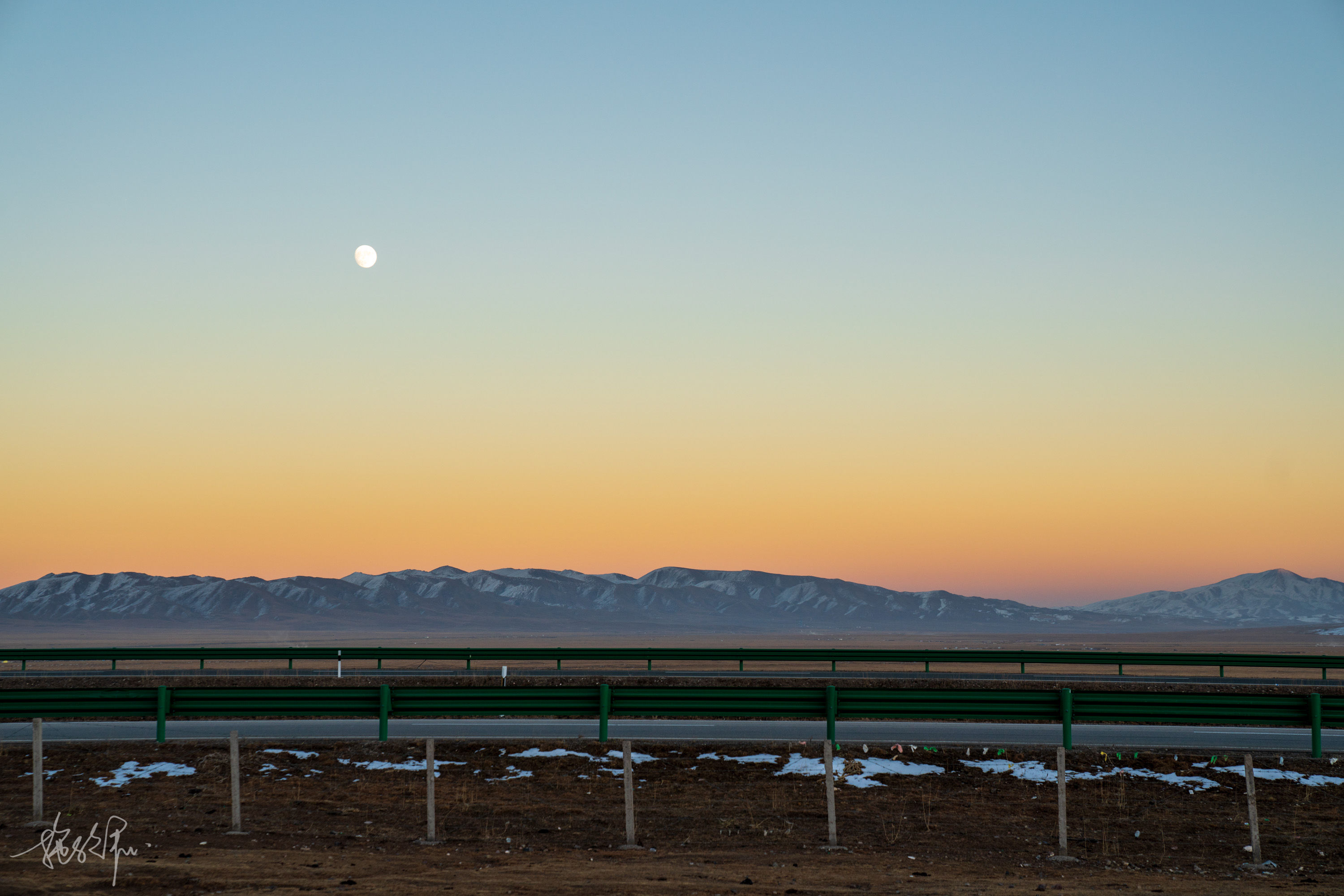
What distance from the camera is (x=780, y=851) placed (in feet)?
50.6

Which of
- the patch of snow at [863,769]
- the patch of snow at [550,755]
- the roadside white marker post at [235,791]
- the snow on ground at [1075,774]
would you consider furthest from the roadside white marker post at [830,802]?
the roadside white marker post at [235,791]

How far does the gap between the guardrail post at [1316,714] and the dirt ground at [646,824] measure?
1.79ft

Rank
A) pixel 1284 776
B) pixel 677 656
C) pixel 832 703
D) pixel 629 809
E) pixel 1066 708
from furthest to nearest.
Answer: pixel 677 656
pixel 832 703
pixel 1284 776
pixel 1066 708
pixel 629 809

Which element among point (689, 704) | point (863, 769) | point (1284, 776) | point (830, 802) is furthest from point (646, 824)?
point (1284, 776)

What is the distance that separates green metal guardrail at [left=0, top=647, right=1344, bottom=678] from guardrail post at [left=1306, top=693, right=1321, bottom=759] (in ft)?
47.4

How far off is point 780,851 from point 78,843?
9501 mm

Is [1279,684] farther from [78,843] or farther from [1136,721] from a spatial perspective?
[78,843]

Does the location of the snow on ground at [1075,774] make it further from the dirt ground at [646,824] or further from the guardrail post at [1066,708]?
the guardrail post at [1066,708]

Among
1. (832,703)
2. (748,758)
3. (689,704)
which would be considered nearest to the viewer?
(832,703)

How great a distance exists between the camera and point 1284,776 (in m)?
19.9

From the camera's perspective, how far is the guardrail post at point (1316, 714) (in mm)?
19500

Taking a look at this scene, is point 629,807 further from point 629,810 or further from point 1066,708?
point 1066,708

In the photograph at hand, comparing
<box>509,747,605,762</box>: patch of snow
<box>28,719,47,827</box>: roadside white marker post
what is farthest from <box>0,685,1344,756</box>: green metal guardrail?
<box>28,719,47,827</box>: roadside white marker post
